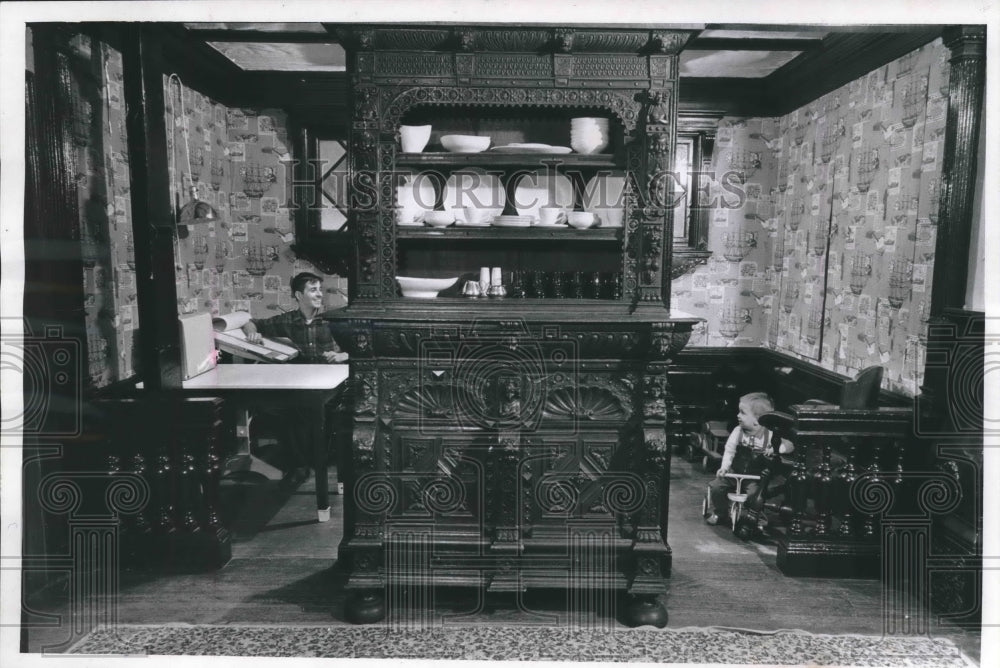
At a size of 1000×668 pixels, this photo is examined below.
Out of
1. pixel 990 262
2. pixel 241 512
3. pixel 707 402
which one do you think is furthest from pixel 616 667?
pixel 707 402

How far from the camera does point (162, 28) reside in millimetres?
3371

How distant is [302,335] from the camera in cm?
492

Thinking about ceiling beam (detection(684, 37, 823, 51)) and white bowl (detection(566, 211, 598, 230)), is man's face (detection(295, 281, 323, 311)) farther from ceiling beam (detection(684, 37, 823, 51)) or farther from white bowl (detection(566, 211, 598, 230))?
ceiling beam (detection(684, 37, 823, 51))

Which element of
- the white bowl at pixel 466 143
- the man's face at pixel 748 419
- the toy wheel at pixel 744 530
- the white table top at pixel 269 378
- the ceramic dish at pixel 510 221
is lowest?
the toy wheel at pixel 744 530

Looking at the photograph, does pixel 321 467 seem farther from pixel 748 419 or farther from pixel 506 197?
pixel 748 419

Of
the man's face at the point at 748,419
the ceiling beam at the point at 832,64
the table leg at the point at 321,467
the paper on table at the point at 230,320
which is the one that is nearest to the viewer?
the ceiling beam at the point at 832,64

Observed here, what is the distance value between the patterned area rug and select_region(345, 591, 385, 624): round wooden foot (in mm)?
49

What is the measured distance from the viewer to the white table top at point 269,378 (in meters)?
3.60

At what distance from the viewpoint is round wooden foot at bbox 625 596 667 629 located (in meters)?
2.90

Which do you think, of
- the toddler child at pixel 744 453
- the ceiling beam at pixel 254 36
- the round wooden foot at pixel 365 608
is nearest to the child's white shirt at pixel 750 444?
the toddler child at pixel 744 453

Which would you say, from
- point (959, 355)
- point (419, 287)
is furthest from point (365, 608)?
point (959, 355)

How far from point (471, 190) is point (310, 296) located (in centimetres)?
190

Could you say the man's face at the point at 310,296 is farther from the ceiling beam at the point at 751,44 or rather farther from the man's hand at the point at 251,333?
the ceiling beam at the point at 751,44

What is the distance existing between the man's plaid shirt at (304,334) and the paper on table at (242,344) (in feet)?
0.53
